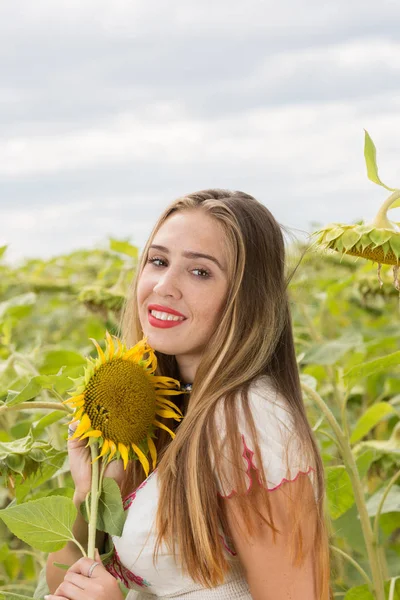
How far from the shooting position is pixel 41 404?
156 cm

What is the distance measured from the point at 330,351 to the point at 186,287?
79 centimetres

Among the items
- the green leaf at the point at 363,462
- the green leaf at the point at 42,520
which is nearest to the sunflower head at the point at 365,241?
the green leaf at the point at 42,520

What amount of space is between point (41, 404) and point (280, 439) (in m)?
0.40

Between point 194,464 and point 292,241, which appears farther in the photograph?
point 292,241

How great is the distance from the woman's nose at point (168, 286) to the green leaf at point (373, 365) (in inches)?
17.4

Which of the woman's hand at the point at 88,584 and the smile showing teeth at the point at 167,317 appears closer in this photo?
the woman's hand at the point at 88,584

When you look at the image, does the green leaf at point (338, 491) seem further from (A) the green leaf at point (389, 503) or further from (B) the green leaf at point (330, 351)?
(B) the green leaf at point (330, 351)

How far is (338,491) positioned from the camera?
207cm

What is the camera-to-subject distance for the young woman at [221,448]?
1523mm

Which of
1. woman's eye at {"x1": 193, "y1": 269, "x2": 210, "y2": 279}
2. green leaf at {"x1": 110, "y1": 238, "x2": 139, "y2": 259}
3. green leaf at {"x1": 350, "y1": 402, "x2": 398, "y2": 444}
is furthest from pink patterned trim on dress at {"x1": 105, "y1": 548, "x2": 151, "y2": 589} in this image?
green leaf at {"x1": 110, "y1": 238, "x2": 139, "y2": 259}

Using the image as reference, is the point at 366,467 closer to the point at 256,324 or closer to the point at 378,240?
the point at 256,324

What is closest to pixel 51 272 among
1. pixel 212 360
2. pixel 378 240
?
pixel 212 360

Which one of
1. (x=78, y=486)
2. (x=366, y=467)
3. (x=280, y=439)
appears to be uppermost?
(x=280, y=439)

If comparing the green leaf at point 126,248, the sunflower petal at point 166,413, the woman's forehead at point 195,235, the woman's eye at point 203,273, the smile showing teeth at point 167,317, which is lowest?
the sunflower petal at point 166,413
